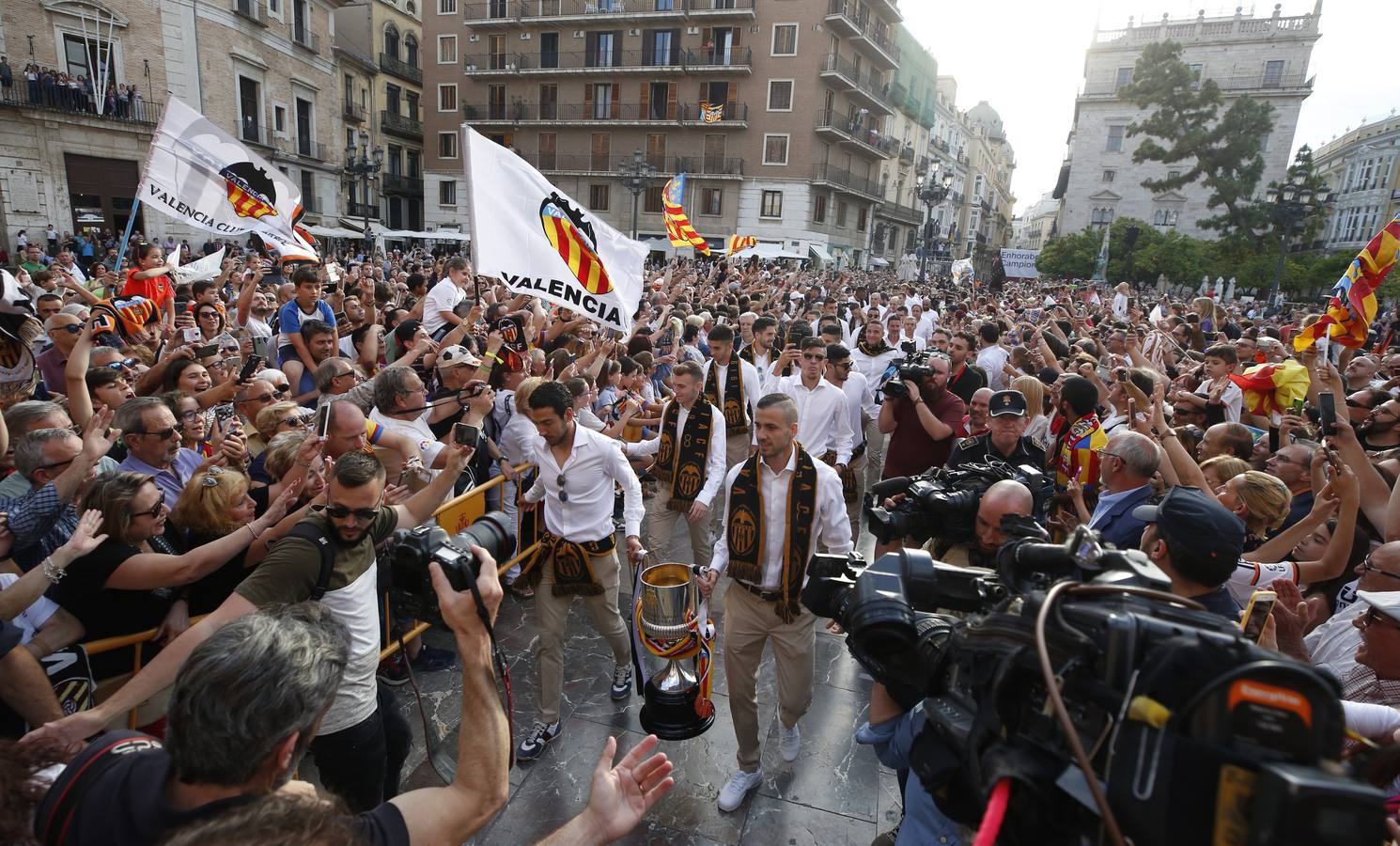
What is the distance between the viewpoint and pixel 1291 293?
31234mm

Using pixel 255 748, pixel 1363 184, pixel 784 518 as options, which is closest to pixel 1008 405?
pixel 784 518

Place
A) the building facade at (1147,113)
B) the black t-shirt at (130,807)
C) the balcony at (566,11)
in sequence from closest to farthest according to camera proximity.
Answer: the black t-shirt at (130,807)
the balcony at (566,11)
the building facade at (1147,113)

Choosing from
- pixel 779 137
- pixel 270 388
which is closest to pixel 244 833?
pixel 270 388

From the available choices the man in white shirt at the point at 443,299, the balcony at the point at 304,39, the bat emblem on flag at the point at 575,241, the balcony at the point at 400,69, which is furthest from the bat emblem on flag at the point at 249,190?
the balcony at the point at 400,69

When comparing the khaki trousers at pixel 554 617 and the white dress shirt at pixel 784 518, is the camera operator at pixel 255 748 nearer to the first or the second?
the white dress shirt at pixel 784 518

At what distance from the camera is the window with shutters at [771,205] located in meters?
38.1

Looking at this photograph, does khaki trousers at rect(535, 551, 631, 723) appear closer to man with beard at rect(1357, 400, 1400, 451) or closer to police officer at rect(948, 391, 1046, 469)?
police officer at rect(948, 391, 1046, 469)

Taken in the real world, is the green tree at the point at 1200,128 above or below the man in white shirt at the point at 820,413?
above

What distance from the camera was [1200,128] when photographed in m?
39.3

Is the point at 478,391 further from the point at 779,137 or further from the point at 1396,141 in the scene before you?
the point at 1396,141

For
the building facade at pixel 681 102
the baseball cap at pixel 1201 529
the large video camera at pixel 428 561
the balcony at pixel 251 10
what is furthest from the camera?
the building facade at pixel 681 102

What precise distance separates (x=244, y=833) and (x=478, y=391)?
9.33 feet

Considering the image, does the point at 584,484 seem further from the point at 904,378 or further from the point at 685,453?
the point at 904,378

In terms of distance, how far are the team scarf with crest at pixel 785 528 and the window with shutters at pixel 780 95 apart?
38.0 m
